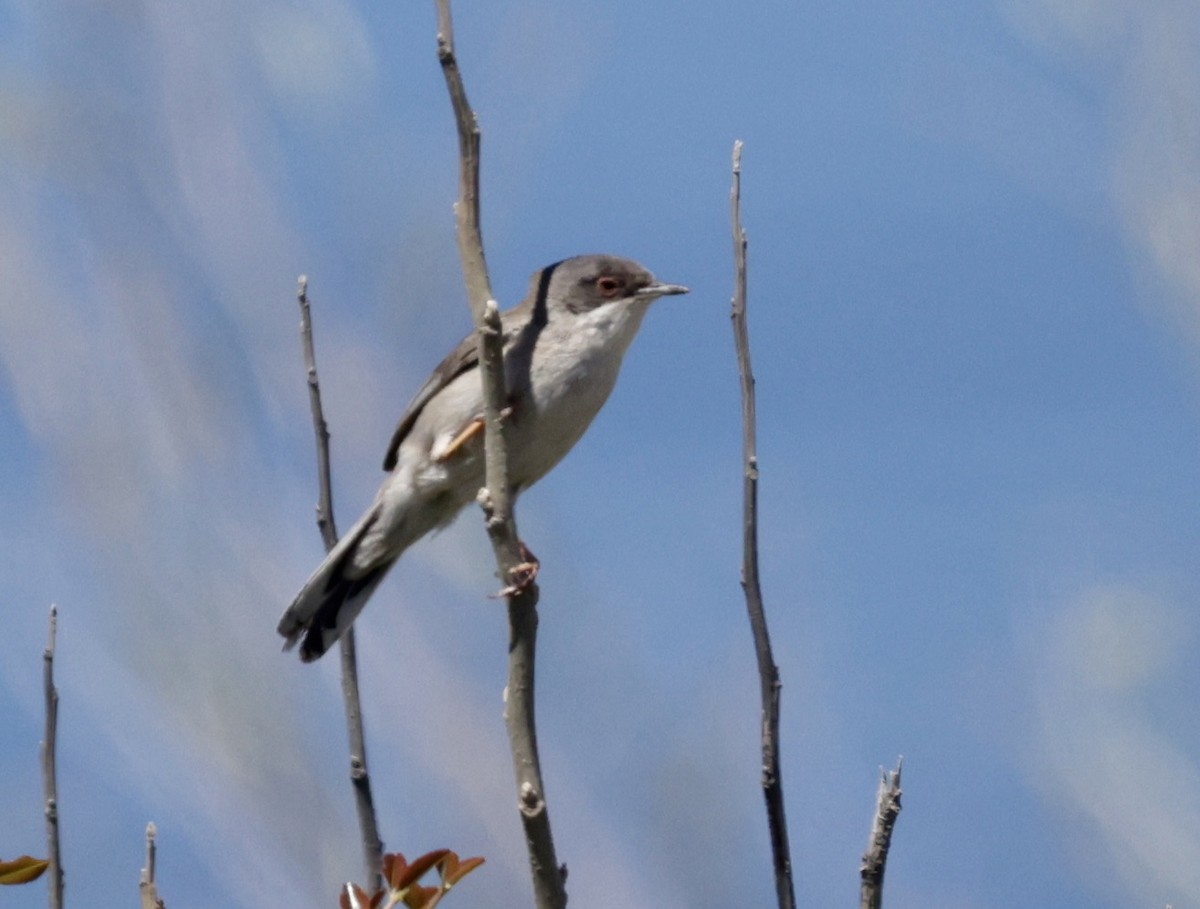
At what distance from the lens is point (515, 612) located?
8.12 feet

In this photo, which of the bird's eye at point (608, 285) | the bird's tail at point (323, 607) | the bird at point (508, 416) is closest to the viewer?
the bird at point (508, 416)

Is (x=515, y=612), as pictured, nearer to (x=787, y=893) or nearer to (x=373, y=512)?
(x=787, y=893)

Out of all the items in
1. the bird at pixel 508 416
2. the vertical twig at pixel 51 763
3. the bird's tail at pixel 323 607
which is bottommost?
the vertical twig at pixel 51 763

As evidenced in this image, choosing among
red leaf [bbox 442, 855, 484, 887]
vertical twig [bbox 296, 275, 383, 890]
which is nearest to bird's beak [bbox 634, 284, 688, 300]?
vertical twig [bbox 296, 275, 383, 890]

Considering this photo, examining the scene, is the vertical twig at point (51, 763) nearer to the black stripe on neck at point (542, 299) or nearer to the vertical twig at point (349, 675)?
the vertical twig at point (349, 675)

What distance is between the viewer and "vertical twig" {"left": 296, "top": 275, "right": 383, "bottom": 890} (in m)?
2.81

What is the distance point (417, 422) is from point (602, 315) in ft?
2.22

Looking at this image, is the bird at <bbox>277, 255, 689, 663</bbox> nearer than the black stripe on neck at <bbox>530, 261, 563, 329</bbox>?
Yes

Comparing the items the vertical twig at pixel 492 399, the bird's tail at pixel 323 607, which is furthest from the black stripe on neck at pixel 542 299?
the vertical twig at pixel 492 399

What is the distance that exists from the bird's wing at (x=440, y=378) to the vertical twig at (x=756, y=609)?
167 centimetres

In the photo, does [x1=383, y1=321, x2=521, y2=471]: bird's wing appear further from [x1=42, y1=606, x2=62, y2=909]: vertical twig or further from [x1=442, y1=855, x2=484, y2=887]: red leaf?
[x1=442, y1=855, x2=484, y2=887]: red leaf

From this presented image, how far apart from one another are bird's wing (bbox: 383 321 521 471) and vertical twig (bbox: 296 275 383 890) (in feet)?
3.92

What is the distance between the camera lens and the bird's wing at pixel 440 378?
14.9ft

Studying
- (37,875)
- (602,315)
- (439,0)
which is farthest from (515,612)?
(602,315)
